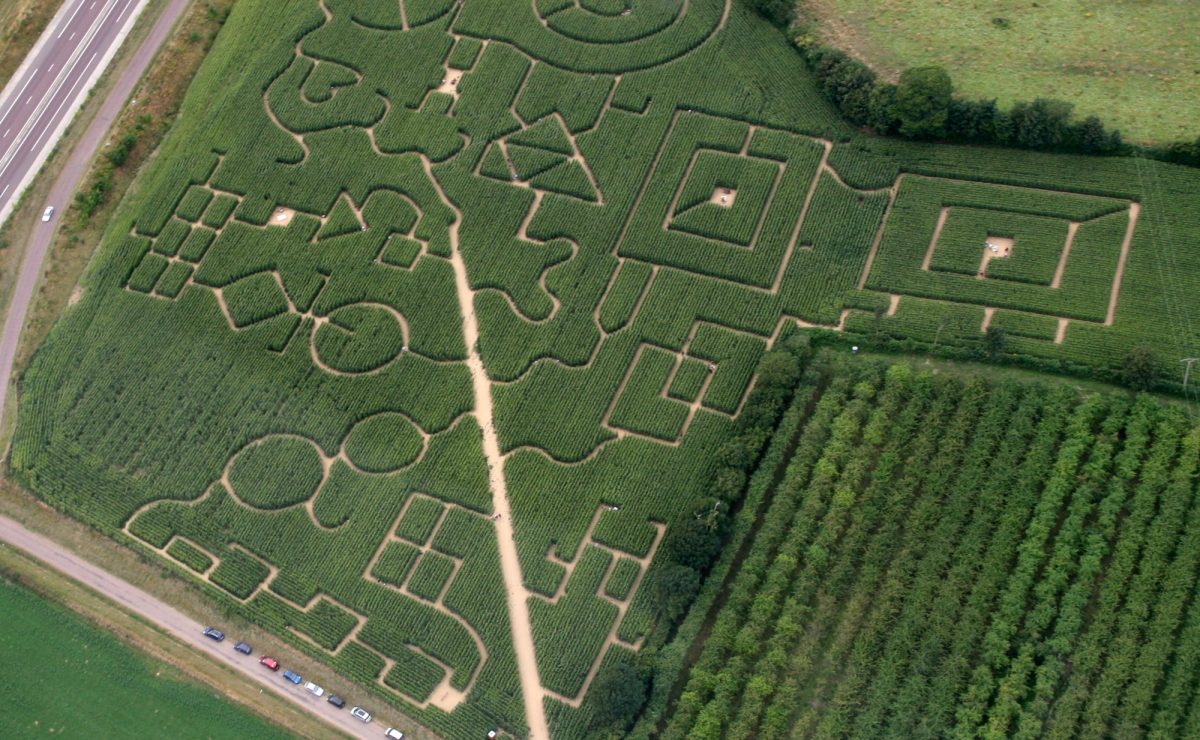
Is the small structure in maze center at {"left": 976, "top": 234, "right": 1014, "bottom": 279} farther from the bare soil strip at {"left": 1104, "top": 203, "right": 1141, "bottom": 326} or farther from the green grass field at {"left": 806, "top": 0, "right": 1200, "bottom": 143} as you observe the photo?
the green grass field at {"left": 806, "top": 0, "right": 1200, "bottom": 143}

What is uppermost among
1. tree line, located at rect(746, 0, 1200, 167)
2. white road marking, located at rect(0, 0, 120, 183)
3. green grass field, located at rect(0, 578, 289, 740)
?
tree line, located at rect(746, 0, 1200, 167)

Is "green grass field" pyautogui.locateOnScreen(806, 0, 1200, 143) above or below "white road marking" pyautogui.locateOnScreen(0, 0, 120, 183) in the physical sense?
above

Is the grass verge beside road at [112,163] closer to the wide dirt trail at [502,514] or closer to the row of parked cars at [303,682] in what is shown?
the wide dirt trail at [502,514]

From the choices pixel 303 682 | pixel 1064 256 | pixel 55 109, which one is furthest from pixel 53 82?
pixel 1064 256

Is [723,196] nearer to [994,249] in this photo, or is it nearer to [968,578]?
[994,249]

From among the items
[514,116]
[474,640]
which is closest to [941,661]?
[474,640]

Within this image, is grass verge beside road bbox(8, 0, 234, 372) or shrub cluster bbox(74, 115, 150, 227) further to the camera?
shrub cluster bbox(74, 115, 150, 227)

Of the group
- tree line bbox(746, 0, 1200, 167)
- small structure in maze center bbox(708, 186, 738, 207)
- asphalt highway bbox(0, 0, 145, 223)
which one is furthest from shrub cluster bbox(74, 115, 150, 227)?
tree line bbox(746, 0, 1200, 167)
